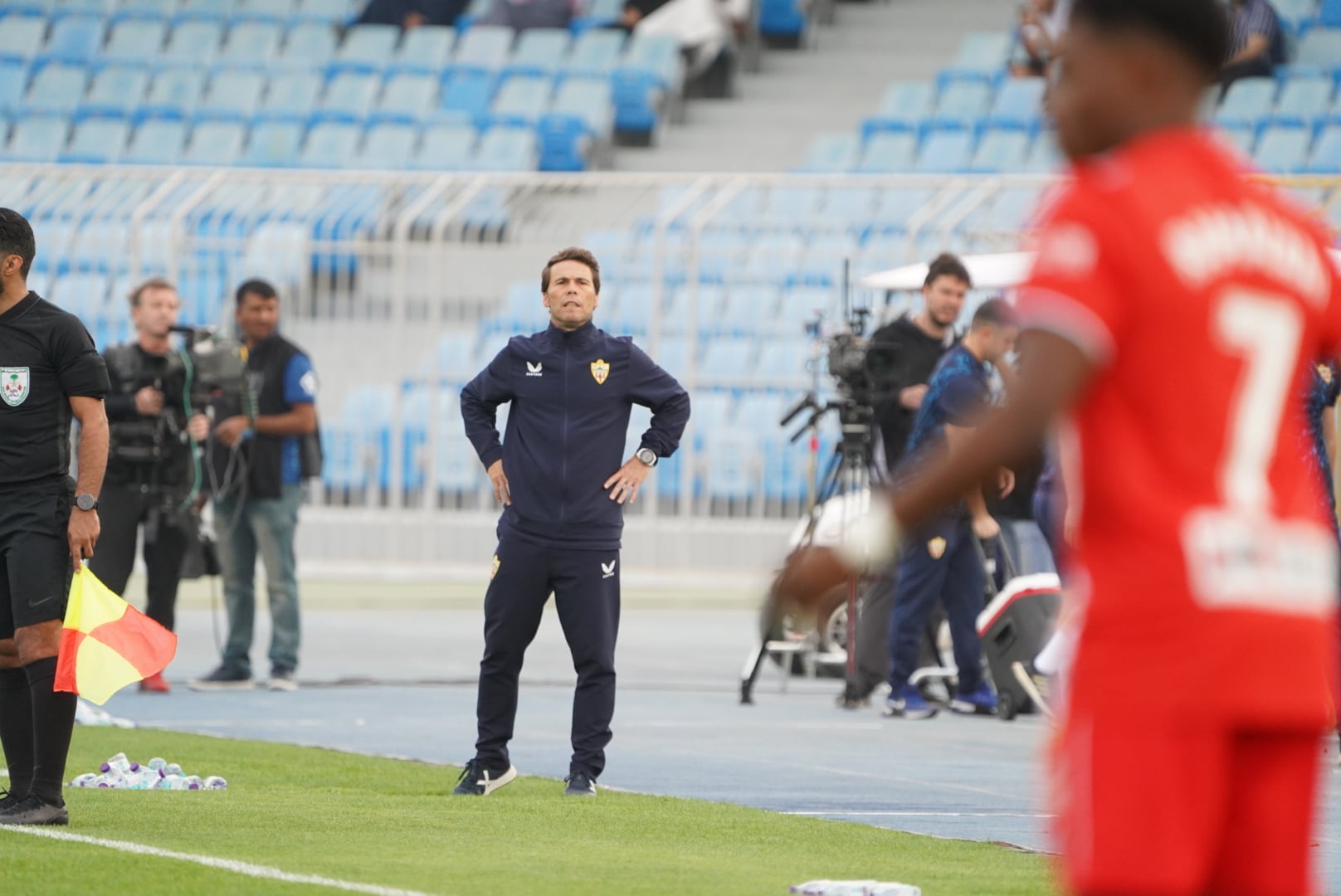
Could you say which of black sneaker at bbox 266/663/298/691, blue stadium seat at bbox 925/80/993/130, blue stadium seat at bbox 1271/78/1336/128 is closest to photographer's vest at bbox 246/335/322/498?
black sneaker at bbox 266/663/298/691

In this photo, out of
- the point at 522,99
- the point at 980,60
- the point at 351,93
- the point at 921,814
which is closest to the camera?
the point at 921,814

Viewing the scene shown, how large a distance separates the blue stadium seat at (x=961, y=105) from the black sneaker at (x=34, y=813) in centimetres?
1805

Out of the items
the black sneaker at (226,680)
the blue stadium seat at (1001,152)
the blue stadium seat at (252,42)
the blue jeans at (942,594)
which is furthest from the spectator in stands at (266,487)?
the blue stadium seat at (252,42)

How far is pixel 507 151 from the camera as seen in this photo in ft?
83.2

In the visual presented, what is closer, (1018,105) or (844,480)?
(844,480)

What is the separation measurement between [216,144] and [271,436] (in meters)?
14.0

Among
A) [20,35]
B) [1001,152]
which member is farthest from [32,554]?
[20,35]

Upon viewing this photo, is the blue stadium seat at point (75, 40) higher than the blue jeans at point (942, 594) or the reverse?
higher

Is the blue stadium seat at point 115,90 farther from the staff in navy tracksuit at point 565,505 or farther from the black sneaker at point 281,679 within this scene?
the staff in navy tracksuit at point 565,505

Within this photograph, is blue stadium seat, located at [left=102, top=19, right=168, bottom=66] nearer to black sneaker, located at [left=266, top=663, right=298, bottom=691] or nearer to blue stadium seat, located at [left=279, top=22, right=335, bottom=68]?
blue stadium seat, located at [left=279, top=22, right=335, bottom=68]

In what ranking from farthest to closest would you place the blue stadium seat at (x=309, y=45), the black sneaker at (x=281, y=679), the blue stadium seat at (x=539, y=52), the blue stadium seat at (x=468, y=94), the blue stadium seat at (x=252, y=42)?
the blue stadium seat at (x=252, y=42), the blue stadium seat at (x=309, y=45), the blue stadium seat at (x=539, y=52), the blue stadium seat at (x=468, y=94), the black sneaker at (x=281, y=679)

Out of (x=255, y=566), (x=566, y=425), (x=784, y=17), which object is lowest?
(x=255, y=566)

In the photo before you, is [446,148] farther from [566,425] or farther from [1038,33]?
[566,425]

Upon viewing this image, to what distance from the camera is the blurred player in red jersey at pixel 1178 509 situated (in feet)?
10.0
